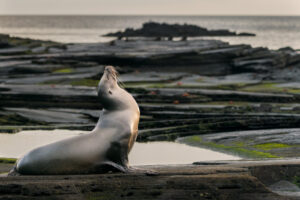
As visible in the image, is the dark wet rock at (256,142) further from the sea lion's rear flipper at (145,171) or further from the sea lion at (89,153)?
the sea lion's rear flipper at (145,171)

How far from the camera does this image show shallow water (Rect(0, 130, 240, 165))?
22.2 metres

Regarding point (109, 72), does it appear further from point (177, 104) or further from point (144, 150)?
point (177, 104)

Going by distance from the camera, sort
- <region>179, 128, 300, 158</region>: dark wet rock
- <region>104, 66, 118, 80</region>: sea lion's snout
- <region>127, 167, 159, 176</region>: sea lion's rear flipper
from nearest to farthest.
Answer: <region>127, 167, 159, 176</region>: sea lion's rear flipper → <region>104, 66, 118, 80</region>: sea lion's snout → <region>179, 128, 300, 158</region>: dark wet rock

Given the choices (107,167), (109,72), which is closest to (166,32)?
(109,72)

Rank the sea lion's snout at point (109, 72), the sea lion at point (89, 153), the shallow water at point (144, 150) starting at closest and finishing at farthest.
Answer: the sea lion at point (89, 153), the sea lion's snout at point (109, 72), the shallow water at point (144, 150)

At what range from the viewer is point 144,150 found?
80.0 ft

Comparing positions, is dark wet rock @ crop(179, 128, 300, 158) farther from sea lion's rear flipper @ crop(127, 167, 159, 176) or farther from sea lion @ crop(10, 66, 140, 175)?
sea lion's rear flipper @ crop(127, 167, 159, 176)

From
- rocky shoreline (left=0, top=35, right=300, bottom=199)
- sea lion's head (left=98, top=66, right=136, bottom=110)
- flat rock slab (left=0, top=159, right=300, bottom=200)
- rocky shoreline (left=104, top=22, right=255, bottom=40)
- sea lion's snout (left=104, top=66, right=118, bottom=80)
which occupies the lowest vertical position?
rocky shoreline (left=104, top=22, right=255, bottom=40)

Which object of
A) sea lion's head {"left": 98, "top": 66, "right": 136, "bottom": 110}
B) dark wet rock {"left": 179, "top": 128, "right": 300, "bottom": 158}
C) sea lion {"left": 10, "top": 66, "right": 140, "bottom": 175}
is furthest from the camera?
dark wet rock {"left": 179, "top": 128, "right": 300, "bottom": 158}

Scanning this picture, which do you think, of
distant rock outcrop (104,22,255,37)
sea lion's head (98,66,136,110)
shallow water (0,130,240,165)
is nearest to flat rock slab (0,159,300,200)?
sea lion's head (98,66,136,110)

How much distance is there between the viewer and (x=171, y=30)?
18462cm

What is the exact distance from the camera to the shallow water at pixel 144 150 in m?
22.2

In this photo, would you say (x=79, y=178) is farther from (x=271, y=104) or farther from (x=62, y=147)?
(x=271, y=104)

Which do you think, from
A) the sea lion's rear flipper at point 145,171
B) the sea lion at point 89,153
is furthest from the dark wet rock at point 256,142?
the sea lion's rear flipper at point 145,171
